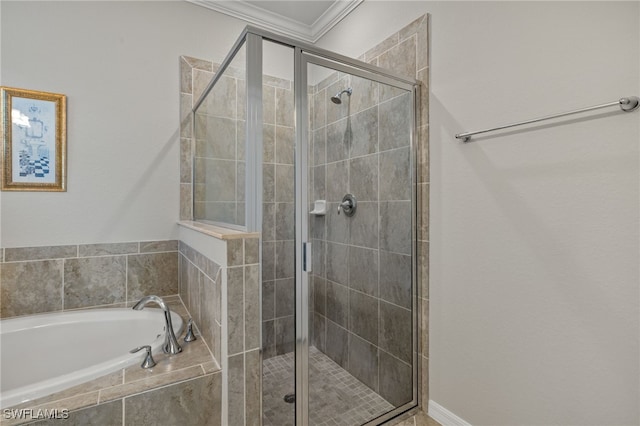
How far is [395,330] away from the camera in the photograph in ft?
5.52

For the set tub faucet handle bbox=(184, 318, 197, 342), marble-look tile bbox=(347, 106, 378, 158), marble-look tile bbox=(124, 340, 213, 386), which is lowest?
marble-look tile bbox=(124, 340, 213, 386)

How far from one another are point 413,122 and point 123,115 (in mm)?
1873

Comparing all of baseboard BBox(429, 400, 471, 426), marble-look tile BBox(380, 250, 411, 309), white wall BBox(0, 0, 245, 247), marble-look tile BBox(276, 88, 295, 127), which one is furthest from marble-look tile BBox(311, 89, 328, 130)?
baseboard BBox(429, 400, 471, 426)

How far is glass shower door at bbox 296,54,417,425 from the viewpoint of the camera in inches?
56.0

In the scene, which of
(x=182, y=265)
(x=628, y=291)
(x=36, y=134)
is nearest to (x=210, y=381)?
(x=182, y=265)

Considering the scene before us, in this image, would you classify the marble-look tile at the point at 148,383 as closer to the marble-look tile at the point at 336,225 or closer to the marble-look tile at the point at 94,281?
the marble-look tile at the point at 336,225

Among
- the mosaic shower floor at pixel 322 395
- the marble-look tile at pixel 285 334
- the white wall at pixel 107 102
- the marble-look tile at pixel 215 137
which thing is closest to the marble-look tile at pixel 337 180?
the marble-look tile at pixel 215 137

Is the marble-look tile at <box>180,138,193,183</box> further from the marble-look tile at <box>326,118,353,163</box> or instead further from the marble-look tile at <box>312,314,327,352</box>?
the marble-look tile at <box>312,314,327,352</box>

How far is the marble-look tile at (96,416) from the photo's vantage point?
104 cm

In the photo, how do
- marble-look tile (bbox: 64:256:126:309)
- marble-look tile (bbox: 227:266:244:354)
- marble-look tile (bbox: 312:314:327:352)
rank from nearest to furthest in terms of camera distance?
marble-look tile (bbox: 227:266:244:354) → marble-look tile (bbox: 312:314:327:352) → marble-look tile (bbox: 64:256:126:309)

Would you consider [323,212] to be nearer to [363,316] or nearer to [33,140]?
[363,316]

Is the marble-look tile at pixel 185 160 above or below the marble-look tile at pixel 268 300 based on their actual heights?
above

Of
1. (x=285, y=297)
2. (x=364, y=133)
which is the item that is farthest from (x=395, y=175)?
(x=285, y=297)

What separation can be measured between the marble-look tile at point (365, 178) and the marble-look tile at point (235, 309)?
707 mm
